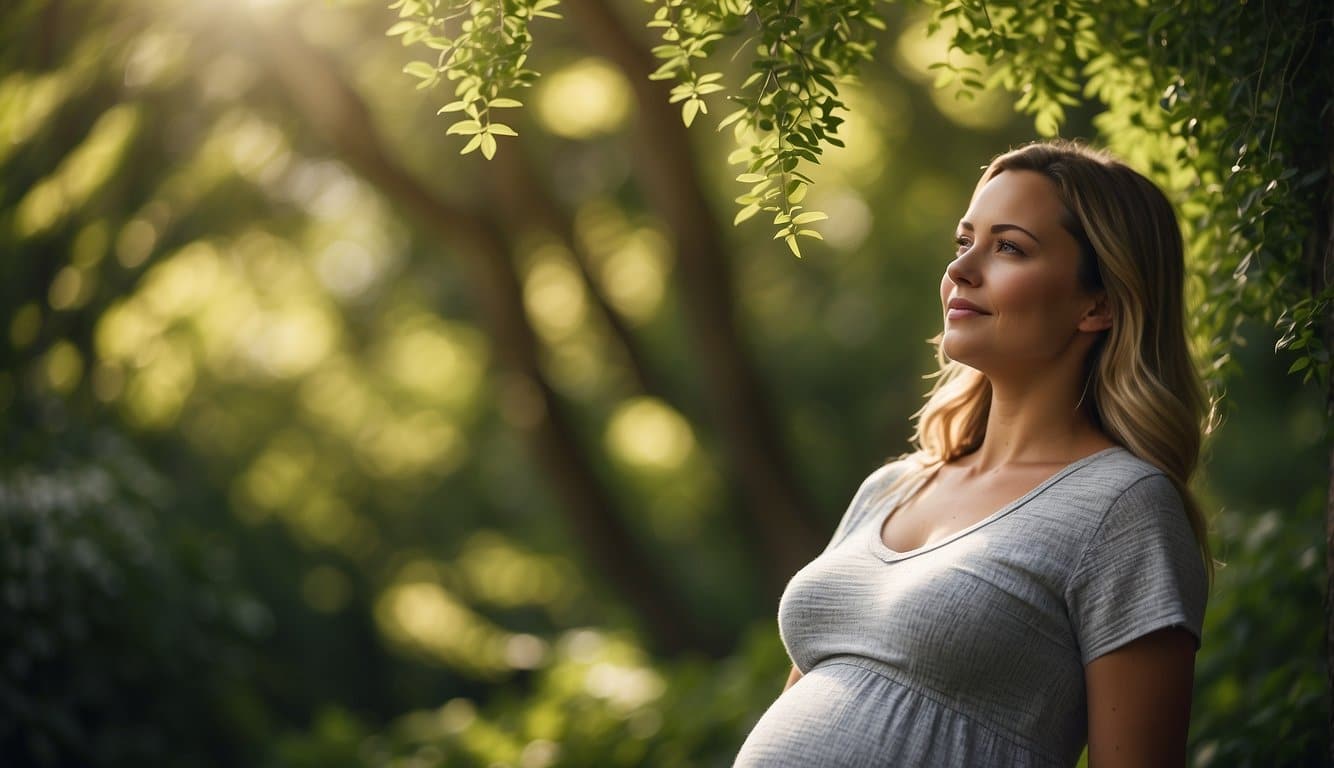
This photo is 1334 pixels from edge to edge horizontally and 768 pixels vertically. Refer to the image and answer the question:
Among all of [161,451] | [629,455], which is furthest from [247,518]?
[629,455]

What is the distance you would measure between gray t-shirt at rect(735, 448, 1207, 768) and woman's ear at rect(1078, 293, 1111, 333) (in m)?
0.23

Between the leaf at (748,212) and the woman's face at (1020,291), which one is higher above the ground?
the leaf at (748,212)

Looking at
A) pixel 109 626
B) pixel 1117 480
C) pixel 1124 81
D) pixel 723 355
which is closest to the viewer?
pixel 1117 480

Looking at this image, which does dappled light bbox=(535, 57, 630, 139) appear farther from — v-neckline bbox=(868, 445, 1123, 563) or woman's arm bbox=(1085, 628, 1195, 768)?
woman's arm bbox=(1085, 628, 1195, 768)

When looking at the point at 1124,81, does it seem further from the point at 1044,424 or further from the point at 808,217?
the point at 808,217

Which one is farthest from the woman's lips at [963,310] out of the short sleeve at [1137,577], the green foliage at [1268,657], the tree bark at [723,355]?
the tree bark at [723,355]

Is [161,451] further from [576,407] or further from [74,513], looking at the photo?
[576,407]

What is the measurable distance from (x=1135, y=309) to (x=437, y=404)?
12.6m

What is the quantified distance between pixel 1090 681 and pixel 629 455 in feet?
37.4

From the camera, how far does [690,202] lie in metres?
6.83

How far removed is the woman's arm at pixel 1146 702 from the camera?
1.83 metres

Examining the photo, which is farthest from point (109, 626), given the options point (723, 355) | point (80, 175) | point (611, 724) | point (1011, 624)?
point (1011, 624)

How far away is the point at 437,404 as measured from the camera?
14242mm

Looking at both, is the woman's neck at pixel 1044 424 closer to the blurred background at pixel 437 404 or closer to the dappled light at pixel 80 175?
the blurred background at pixel 437 404
